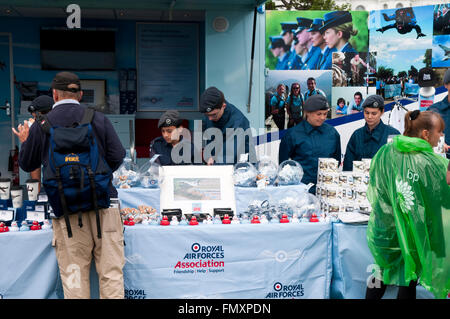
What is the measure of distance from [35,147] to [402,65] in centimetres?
579

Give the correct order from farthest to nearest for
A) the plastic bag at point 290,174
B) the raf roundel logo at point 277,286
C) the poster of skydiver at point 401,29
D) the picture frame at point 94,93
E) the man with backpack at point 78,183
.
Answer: the picture frame at point 94,93, the poster of skydiver at point 401,29, the plastic bag at point 290,174, the raf roundel logo at point 277,286, the man with backpack at point 78,183

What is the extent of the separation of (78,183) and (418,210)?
1823 millimetres

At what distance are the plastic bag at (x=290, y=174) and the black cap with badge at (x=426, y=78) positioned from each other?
387 cm

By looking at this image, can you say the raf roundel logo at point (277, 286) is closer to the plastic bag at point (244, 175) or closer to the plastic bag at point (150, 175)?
the plastic bag at point (244, 175)

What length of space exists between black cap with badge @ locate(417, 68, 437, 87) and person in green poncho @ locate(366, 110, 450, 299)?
176 inches

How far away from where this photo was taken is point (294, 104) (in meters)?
6.93

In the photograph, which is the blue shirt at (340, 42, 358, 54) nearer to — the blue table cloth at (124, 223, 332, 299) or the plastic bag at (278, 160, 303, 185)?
the plastic bag at (278, 160, 303, 185)

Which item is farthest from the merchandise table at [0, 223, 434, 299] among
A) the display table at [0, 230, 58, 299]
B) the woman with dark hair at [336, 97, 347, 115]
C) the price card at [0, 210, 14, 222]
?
the woman with dark hair at [336, 97, 347, 115]

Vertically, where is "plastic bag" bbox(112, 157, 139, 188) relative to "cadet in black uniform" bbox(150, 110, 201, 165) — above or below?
below

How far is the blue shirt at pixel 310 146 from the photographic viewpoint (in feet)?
13.5

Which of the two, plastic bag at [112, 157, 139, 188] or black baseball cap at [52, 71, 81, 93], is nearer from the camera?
black baseball cap at [52, 71, 81, 93]

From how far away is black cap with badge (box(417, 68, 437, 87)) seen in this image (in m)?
6.80

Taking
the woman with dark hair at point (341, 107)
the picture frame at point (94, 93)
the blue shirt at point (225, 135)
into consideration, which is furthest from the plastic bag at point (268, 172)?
the picture frame at point (94, 93)
